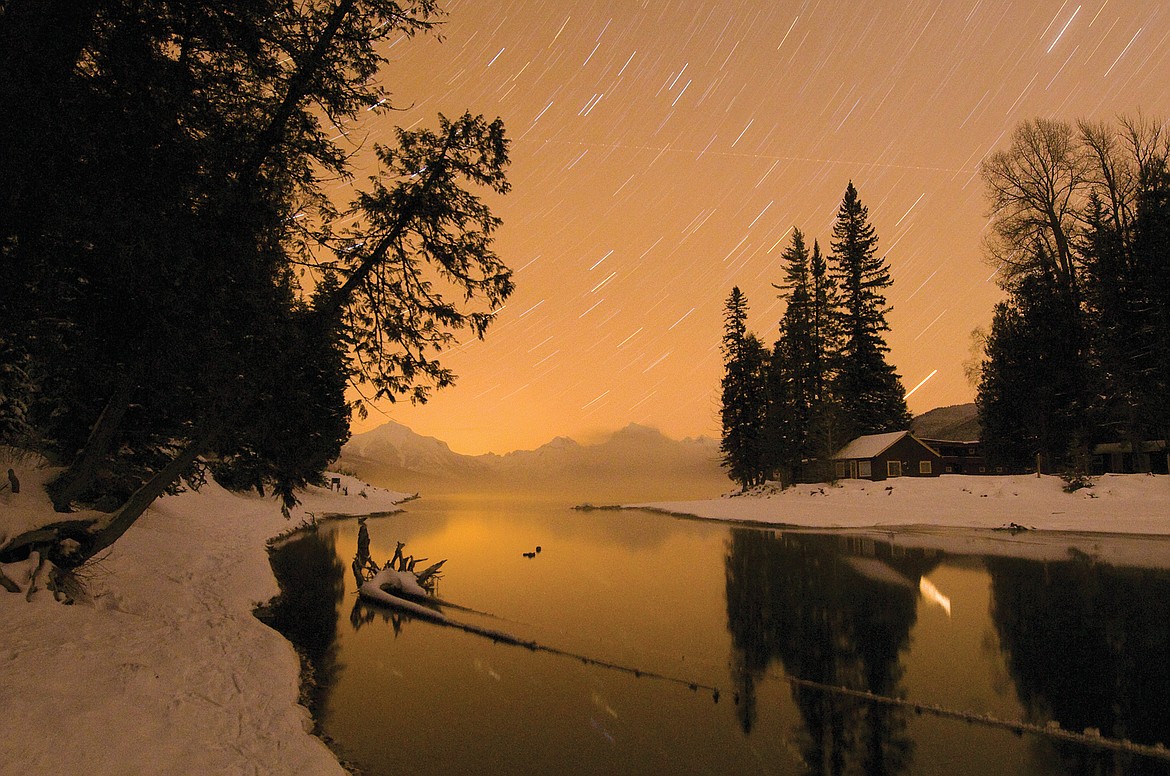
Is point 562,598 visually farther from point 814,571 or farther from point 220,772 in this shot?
point 220,772

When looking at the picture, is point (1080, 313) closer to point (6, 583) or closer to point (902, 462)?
point (902, 462)

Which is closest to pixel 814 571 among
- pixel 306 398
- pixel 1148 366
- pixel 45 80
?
pixel 306 398

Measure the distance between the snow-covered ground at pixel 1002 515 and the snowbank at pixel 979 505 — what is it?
44 mm

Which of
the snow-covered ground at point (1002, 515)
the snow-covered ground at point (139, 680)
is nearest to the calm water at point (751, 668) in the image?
the snow-covered ground at point (139, 680)

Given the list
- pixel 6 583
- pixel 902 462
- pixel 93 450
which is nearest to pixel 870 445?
pixel 902 462

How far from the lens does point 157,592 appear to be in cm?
1288

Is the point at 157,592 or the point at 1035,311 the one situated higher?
the point at 1035,311

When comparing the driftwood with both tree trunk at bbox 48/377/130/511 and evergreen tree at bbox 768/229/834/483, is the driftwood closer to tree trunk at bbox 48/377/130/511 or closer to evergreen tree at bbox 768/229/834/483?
tree trunk at bbox 48/377/130/511

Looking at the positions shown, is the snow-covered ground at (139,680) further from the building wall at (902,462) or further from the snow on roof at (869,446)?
the snow on roof at (869,446)

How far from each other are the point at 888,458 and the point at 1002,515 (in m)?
19.3

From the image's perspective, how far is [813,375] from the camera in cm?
5922

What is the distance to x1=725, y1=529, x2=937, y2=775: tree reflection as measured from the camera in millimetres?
8906

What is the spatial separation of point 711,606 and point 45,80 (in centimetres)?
1798

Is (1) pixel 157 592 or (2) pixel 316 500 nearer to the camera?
(1) pixel 157 592
